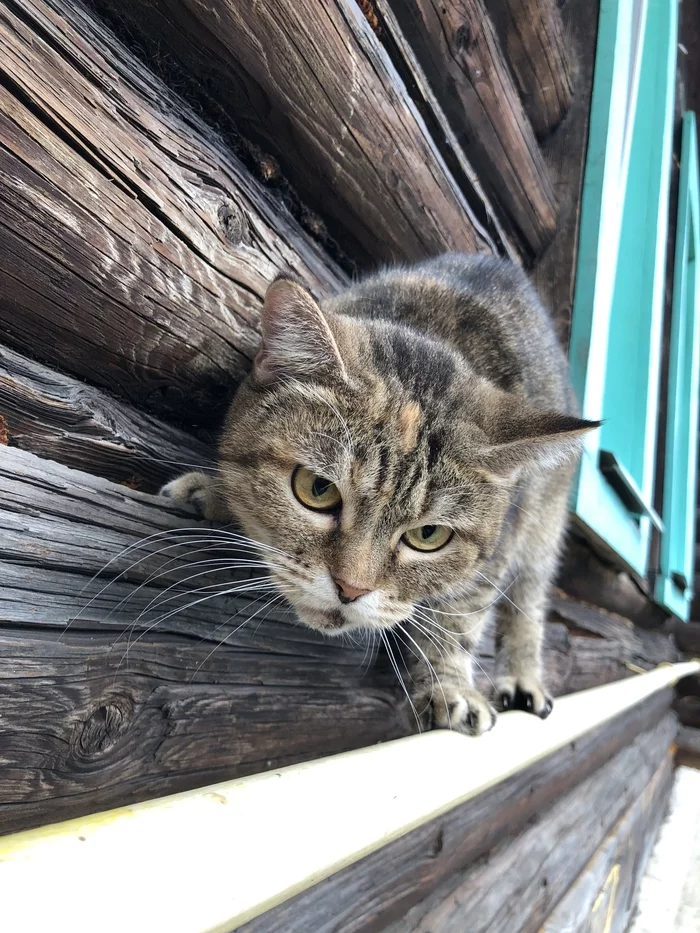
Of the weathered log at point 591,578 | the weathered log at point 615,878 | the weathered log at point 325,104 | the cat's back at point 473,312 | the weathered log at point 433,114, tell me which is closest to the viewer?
the weathered log at point 325,104

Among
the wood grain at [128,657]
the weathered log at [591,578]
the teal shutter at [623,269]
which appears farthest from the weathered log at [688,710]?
the wood grain at [128,657]

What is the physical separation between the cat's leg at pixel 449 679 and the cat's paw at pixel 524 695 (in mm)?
293

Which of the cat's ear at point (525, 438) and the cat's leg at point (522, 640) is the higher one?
the cat's ear at point (525, 438)

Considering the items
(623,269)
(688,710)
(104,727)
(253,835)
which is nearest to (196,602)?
(104,727)

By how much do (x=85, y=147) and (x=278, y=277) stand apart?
0.27 metres

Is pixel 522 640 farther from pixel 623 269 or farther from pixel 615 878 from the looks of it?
pixel 615 878

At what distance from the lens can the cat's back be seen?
52.1 inches

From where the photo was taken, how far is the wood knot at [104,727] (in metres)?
0.65

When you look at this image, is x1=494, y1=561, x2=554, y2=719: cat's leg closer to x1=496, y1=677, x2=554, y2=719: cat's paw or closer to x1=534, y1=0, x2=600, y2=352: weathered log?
x1=496, y1=677, x2=554, y2=719: cat's paw

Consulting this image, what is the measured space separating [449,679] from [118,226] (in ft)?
3.23

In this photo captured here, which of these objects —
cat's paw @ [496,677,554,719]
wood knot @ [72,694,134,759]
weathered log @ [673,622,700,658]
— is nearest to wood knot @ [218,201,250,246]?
wood knot @ [72,694,134,759]

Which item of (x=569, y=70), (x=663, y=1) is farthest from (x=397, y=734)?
(x=663, y=1)

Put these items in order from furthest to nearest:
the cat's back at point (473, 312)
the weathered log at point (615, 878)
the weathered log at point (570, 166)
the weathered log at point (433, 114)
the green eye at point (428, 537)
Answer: the weathered log at point (570, 166)
the weathered log at point (615, 878)
the cat's back at point (473, 312)
the weathered log at point (433, 114)
the green eye at point (428, 537)

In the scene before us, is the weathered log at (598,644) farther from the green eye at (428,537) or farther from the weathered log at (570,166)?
the green eye at (428,537)
